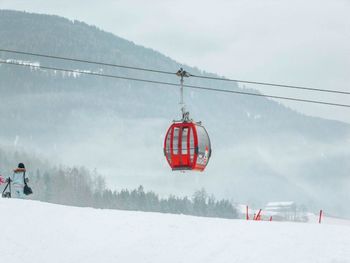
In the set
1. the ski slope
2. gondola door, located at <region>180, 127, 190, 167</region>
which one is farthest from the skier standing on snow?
gondola door, located at <region>180, 127, 190, 167</region>

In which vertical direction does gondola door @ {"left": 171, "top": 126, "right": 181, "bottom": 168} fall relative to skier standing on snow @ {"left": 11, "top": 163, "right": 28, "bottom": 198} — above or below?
above

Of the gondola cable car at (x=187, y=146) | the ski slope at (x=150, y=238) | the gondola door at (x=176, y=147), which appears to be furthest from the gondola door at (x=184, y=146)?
the ski slope at (x=150, y=238)

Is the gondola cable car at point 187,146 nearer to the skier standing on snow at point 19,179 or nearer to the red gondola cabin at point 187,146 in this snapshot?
the red gondola cabin at point 187,146

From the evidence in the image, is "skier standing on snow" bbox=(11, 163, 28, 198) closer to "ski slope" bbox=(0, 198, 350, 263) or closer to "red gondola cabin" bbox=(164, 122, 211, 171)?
"ski slope" bbox=(0, 198, 350, 263)

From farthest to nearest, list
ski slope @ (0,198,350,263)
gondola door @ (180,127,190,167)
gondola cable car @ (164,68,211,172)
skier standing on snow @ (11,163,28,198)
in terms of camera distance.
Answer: gondola door @ (180,127,190,167) < gondola cable car @ (164,68,211,172) < skier standing on snow @ (11,163,28,198) < ski slope @ (0,198,350,263)

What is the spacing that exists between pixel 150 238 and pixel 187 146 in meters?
8.20

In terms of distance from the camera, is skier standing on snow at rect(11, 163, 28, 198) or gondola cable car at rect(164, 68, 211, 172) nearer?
skier standing on snow at rect(11, 163, 28, 198)

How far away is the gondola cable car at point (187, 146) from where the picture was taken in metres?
33.7

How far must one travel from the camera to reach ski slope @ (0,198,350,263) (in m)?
23.9

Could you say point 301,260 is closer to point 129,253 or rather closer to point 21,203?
point 129,253

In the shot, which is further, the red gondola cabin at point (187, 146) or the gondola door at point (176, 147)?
the gondola door at point (176, 147)

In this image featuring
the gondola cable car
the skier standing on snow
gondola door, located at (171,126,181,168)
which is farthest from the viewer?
gondola door, located at (171,126,181,168)

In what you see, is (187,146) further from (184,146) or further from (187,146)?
(184,146)

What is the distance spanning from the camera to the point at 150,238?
86.2 feet
